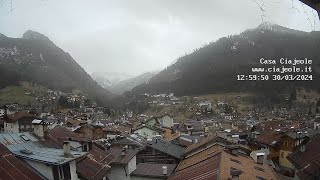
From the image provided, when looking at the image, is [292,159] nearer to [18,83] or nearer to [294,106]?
[294,106]

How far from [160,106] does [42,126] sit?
558 feet

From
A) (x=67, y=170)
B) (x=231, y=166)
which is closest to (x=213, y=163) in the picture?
(x=231, y=166)

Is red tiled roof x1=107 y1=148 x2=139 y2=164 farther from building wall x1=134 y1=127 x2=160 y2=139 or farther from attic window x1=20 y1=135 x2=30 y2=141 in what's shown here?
building wall x1=134 y1=127 x2=160 y2=139

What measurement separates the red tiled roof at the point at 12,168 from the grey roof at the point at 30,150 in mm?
546

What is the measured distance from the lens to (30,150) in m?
19.9

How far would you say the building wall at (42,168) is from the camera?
1786 centimetres

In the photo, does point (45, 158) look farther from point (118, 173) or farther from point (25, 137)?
point (118, 173)

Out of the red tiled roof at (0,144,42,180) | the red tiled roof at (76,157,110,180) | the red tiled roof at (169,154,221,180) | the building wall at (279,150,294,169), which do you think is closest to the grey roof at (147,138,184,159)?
the red tiled roof at (169,154,221,180)

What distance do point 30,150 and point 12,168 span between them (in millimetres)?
3109

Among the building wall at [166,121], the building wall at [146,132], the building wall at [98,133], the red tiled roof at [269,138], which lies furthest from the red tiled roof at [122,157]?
the building wall at [166,121]

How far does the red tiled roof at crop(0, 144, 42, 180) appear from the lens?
52.6 ft

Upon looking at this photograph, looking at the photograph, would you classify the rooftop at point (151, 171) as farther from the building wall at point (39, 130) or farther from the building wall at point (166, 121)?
the building wall at point (166, 121)

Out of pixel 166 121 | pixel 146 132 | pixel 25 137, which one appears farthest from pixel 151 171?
pixel 166 121

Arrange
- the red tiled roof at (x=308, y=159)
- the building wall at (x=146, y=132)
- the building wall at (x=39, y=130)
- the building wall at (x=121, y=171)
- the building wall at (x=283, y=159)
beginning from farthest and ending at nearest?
the building wall at (x=146, y=132), the building wall at (x=283, y=159), the building wall at (x=121, y=171), the red tiled roof at (x=308, y=159), the building wall at (x=39, y=130)
